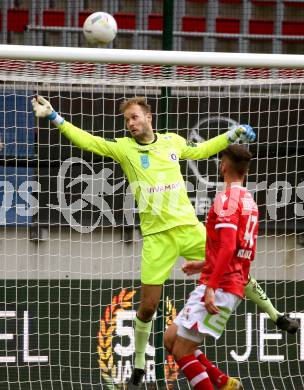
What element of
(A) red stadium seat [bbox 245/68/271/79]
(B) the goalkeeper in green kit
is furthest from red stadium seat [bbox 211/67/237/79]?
(B) the goalkeeper in green kit

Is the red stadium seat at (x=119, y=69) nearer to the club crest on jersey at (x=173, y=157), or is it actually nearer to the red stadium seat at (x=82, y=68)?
the red stadium seat at (x=82, y=68)

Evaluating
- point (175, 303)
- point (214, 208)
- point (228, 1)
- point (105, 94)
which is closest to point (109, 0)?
point (228, 1)

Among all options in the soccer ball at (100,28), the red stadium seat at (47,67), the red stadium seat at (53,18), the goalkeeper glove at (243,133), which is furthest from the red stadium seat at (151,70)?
the red stadium seat at (53,18)

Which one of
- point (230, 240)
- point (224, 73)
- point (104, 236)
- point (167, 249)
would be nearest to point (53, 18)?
point (104, 236)

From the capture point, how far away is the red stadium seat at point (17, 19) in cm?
1099

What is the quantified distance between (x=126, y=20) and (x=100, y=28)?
4093 mm

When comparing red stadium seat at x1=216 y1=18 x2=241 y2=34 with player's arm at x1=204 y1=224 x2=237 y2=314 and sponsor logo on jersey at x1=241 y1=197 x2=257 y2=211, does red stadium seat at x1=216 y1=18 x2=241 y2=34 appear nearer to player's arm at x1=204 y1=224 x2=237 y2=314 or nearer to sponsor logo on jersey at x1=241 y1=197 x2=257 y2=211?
sponsor logo on jersey at x1=241 y1=197 x2=257 y2=211

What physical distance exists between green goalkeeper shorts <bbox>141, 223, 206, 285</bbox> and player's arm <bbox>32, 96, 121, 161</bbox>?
64 centimetres

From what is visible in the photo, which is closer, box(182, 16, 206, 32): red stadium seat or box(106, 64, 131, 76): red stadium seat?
box(106, 64, 131, 76): red stadium seat

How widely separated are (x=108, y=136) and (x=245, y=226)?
2.49 m

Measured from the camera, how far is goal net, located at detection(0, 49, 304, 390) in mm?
8031

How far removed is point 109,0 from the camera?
11164 mm

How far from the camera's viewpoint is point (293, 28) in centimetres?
1151

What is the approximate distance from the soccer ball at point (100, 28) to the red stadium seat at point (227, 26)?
4.39 meters
